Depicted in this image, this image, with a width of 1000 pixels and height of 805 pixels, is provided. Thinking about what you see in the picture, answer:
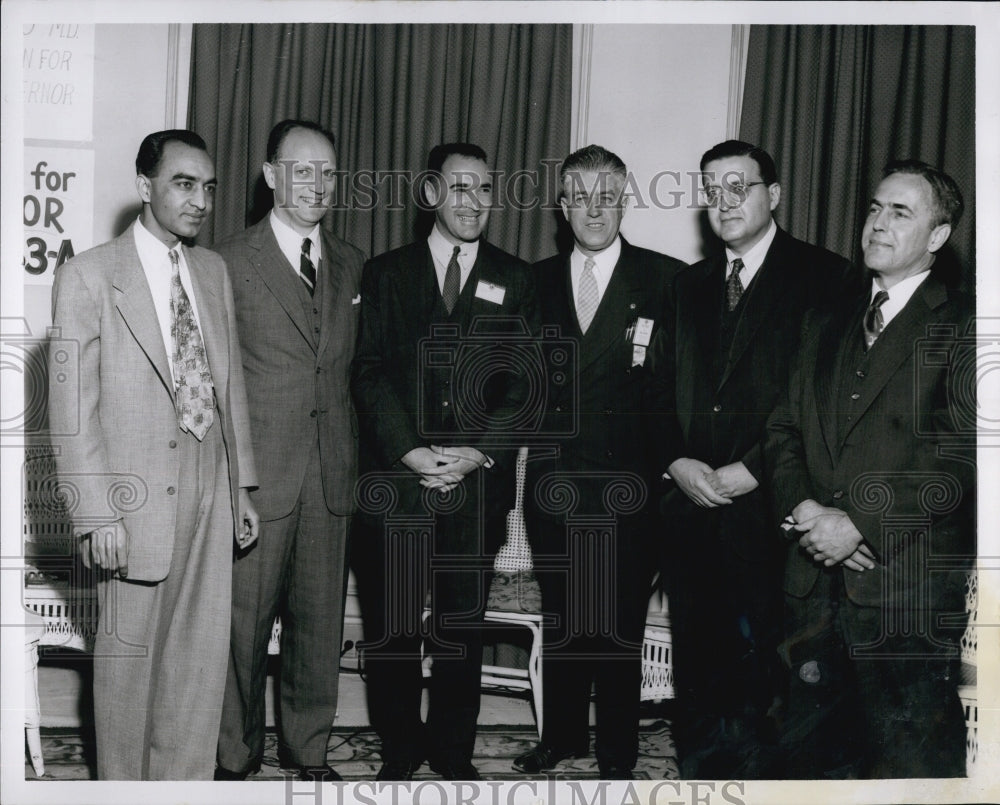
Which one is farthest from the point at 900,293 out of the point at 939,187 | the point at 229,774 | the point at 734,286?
the point at 229,774

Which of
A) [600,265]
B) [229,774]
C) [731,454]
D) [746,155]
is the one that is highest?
[746,155]

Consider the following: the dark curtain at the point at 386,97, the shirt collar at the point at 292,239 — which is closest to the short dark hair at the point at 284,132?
the dark curtain at the point at 386,97

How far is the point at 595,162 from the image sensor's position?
2.90m

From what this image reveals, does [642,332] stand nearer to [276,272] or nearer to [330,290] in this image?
[330,290]

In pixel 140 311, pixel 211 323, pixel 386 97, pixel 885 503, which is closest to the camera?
pixel 140 311

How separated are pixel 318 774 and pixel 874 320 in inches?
81.1

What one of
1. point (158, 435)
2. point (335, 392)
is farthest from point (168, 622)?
point (335, 392)

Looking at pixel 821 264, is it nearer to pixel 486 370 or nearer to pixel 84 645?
pixel 486 370

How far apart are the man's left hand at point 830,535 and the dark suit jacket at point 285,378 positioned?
4.33ft

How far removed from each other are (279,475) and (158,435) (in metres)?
0.35

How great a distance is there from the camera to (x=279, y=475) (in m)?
2.78

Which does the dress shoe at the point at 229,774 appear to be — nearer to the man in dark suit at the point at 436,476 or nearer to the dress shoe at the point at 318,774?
the dress shoe at the point at 318,774

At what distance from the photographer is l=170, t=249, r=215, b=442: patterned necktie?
265 cm

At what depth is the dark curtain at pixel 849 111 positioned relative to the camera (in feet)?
9.59
